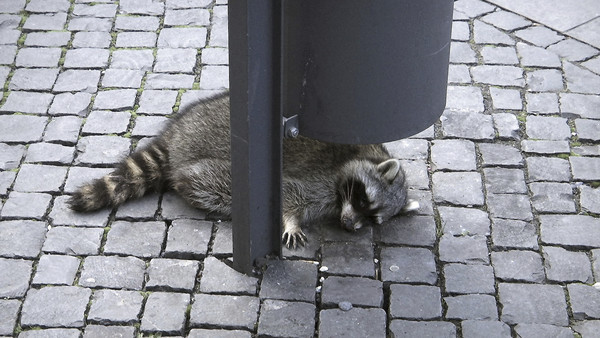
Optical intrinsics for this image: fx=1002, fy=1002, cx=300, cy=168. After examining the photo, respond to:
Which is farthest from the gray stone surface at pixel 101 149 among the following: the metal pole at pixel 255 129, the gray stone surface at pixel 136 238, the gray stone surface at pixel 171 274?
the metal pole at pixel 255 129

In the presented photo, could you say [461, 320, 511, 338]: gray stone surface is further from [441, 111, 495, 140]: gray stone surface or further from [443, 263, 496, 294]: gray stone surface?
[441, 111, 495, 140]: gray stone surface

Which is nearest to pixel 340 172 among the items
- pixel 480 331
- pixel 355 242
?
pixel 355 242

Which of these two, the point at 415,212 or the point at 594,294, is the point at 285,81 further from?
the point at 594,294

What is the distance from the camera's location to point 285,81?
4852 millimetres

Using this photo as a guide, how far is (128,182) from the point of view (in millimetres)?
5504

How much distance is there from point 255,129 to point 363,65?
0.59 m

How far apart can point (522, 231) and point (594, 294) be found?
1.97 ft

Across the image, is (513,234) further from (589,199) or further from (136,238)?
(136,238)

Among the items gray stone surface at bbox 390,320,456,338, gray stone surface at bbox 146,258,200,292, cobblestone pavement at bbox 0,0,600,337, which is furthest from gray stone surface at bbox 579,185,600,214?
gray stone surface at bbox 146,258,200,292

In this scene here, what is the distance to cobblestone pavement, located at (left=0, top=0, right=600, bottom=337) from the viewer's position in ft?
15.8

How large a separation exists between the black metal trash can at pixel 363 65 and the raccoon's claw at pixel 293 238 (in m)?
0.69

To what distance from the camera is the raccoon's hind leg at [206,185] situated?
5.49 metres

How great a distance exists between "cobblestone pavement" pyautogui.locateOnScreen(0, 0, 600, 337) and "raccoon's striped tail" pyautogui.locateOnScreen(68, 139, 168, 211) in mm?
85

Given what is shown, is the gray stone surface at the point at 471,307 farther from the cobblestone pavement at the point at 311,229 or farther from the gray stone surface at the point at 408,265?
the gray stone surface at the point at 408,265
